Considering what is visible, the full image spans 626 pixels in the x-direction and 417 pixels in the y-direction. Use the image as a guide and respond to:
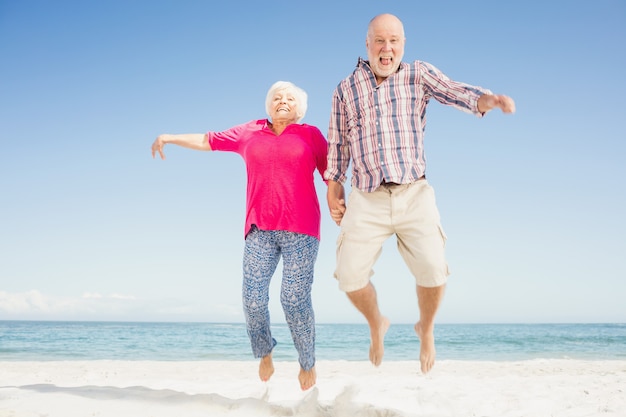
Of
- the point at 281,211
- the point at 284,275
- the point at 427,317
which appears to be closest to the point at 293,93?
the point at 281,211

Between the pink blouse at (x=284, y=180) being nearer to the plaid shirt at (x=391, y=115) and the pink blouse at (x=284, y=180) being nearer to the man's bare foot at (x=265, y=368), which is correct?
the plaid shirt at (x=391, y=115)

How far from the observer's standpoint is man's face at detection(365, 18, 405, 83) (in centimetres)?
344

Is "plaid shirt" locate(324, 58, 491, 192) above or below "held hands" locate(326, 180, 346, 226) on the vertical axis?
above

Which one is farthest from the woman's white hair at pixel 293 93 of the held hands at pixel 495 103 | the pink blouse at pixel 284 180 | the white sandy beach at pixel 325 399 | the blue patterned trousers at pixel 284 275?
the white sandy beach at pixel 325 399

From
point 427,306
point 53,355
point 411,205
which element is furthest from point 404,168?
point 53,355

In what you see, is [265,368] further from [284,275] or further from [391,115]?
[391,115]

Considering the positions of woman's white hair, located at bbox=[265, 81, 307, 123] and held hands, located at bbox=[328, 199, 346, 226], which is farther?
woman's white hair, located at bbox=[265, 81, 307, 123]

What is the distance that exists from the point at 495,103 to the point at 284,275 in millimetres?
1921

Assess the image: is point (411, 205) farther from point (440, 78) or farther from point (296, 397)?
point (296, 397)

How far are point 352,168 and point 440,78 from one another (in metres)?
0.81

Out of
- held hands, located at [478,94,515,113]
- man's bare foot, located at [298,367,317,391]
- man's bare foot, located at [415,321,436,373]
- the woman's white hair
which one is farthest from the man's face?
man's bare foot, located at [298,367,317,391]

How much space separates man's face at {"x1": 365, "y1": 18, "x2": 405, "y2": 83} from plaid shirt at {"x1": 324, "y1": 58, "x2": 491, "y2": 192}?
0.07 metres

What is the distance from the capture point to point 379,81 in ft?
11.7

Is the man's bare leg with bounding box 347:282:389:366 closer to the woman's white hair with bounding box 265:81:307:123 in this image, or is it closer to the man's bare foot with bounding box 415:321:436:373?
the man's bare foot with bounding box 415:321:436:373
